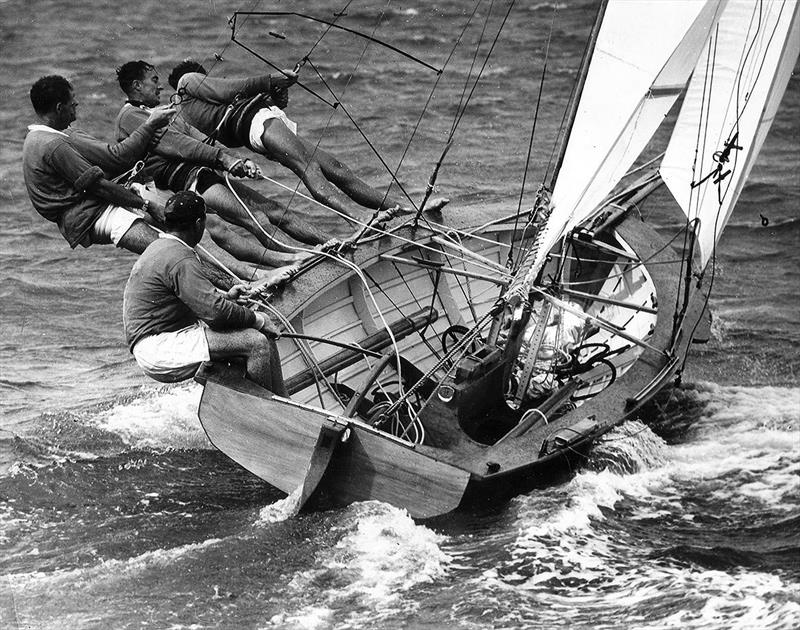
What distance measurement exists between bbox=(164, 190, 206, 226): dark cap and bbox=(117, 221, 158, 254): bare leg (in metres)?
1.28

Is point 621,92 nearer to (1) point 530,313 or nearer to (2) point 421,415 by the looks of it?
(1) point 530,313

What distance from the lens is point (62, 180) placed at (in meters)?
9.33

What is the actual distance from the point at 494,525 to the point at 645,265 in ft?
12.3

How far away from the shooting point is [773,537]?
886 centimetres

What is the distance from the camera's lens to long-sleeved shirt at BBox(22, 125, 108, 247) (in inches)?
361

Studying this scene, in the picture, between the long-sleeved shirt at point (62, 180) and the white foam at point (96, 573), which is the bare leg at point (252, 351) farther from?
the long-sleeved shirt at point (62, 180)

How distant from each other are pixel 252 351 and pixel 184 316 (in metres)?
0.50

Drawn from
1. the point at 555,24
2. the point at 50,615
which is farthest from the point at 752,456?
the point at 555,24

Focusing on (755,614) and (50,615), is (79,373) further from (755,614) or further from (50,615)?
(755,614)

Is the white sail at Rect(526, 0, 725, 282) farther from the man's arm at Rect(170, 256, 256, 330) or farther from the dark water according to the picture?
the man's arm at Rect(170, 256, 256, 330)

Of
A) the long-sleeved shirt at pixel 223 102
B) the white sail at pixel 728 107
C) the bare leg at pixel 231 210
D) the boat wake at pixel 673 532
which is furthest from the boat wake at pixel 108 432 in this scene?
the white sail at pixel 728 107

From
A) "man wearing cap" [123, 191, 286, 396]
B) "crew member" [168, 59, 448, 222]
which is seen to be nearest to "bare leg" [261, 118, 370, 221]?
"crew member" [168, 59, 448, 222]

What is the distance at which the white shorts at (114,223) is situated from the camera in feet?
31.3

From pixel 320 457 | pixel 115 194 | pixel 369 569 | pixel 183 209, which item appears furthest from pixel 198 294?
pixel 369 569
